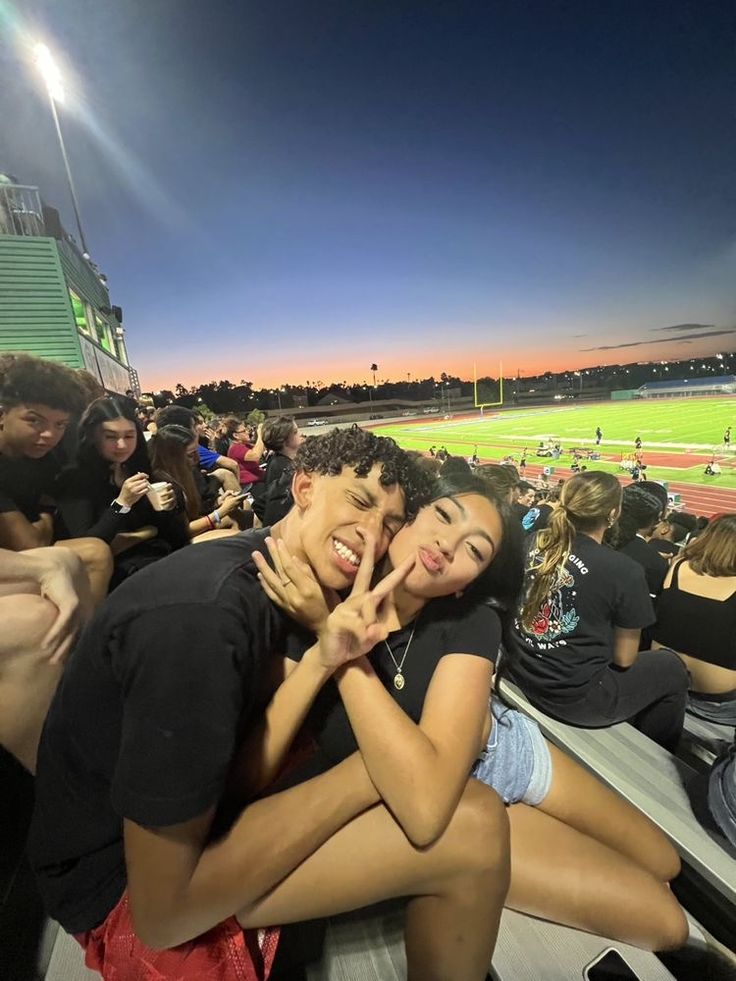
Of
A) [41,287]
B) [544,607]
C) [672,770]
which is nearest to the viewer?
[672,770]

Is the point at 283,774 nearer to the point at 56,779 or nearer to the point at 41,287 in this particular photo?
the point at 56,779

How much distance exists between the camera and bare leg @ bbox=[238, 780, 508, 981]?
0.85m

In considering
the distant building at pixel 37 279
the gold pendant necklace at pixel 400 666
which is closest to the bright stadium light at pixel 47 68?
the distant building at pixel 37 279

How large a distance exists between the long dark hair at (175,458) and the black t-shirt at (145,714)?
2.23 m

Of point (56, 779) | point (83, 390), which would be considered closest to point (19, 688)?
point (56, 779)

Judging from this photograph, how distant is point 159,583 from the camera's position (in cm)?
78

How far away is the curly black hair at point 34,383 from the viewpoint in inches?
71.9

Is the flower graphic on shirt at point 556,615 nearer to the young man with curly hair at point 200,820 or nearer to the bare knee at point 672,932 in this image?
the bare knee at point 672,932

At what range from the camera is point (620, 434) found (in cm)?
1485

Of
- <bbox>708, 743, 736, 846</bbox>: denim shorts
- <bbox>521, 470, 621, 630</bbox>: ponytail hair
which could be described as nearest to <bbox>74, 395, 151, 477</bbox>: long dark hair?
<bbox>521, 470, 621, 630</bbox>: ponytail hair

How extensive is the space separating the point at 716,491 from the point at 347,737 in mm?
16267

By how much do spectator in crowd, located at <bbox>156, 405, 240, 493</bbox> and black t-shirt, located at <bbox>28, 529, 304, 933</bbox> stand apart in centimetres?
294

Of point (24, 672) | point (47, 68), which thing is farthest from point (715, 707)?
point (47, 68)

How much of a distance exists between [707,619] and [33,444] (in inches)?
142
